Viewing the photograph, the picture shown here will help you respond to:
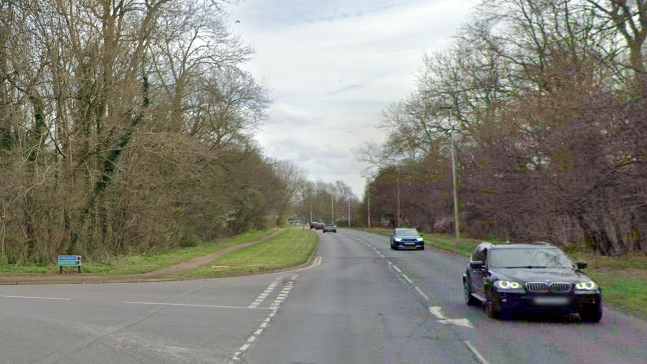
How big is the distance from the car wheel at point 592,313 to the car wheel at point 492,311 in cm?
140

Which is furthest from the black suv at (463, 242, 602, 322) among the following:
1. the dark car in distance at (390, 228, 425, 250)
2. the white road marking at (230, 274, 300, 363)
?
the dark car in distance at (390, 228, 425, 250)

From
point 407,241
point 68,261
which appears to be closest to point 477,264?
point 68,261

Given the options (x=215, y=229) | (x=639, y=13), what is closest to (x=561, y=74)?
(x=639, y=13)

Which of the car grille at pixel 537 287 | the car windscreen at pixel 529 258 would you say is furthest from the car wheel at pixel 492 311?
the car windscreen at pixel 529 258

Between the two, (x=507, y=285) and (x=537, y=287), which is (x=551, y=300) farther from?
(x=507, y=285)

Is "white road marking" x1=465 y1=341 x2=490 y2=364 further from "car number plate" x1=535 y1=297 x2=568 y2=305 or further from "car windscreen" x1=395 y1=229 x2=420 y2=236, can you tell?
"car windscreen" x1=395 y1=229 x2=420 y2=236

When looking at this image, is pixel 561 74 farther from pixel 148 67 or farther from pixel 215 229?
pixel 215 229

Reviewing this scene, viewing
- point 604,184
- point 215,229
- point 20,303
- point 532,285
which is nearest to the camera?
point 532,285

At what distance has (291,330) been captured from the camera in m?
10.2

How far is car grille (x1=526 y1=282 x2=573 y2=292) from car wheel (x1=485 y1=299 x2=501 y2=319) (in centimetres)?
72

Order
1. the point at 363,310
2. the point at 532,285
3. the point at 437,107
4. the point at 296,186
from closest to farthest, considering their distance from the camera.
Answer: the point at 532,285, the point at 363,310, the point at 437,107, the point at 296,186

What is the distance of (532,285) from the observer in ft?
35.0

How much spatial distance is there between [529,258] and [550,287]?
1.71 meters

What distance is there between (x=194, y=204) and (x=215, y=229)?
9.76 m
